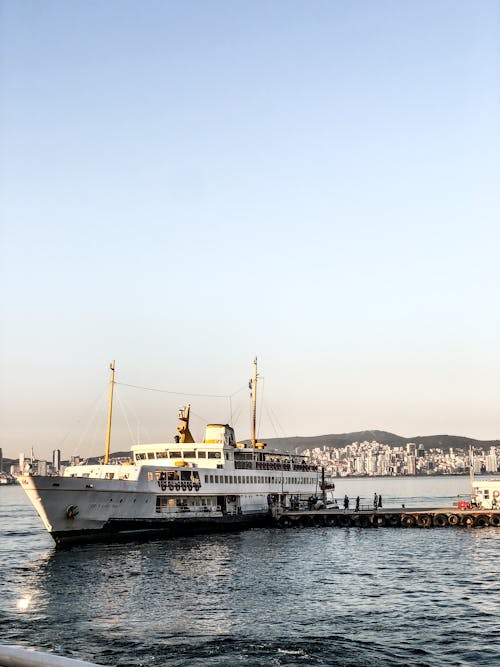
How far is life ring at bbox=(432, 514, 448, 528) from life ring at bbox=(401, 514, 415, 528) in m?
2.14

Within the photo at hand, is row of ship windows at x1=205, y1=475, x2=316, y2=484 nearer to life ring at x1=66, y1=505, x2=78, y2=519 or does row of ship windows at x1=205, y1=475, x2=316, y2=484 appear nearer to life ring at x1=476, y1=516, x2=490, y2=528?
→ life ring at x1=66, y1=505, x2=78, y2=519

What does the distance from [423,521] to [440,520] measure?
1.84 meters

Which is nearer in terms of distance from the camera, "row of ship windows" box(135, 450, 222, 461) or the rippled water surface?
the rippled water surface

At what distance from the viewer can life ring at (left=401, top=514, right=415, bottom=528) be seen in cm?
6950

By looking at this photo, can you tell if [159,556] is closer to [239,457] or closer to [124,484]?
[124,484]

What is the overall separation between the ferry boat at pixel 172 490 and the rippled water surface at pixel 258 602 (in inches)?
96.2

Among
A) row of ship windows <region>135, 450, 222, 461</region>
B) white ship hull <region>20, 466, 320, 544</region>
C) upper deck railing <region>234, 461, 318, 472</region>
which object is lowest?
white ship hull <region>20, 466, 320, 544</region>

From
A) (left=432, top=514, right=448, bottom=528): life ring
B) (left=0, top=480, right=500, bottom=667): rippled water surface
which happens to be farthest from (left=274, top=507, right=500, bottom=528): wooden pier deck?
(left=0, top=480, right=500, bottom=667): rippled water surface

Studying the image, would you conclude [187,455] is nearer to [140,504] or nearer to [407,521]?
[140,504]

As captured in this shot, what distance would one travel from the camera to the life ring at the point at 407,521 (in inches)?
2736

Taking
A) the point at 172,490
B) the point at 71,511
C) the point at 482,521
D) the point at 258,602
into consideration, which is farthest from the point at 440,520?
the point at 258,602

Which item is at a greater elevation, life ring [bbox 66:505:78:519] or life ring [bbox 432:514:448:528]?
life ring [bbox 66:505:78:519]

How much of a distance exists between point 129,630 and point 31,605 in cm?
787

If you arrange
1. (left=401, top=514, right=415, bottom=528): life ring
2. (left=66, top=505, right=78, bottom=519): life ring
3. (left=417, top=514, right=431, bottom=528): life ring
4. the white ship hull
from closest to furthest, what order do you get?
the white ship hull → (left=66, top=505, right=78, bottom=519): life ring → (left=417, top=514, right=431, bottom=528): life ring → (left=401, top=514, right=415, bottom=528): life ring
